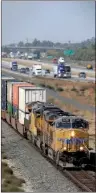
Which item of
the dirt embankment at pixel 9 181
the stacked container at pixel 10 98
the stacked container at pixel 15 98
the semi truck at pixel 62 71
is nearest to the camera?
the dirt embankment at pixel 9 181

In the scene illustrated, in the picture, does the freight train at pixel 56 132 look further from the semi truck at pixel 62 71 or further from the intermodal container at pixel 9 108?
the semi truck at pixel 62 71

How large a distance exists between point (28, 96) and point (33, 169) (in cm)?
1026

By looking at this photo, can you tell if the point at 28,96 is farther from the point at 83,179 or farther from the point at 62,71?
the point at 62,71

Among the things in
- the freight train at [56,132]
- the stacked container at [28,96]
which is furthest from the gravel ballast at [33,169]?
the stacked container at [28,96]

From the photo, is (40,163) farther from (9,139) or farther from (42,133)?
(9,139)

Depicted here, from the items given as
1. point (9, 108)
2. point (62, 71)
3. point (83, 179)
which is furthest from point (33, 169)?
point (62, 71)

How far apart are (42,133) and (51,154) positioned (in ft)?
7.92

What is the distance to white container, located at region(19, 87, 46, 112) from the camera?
30.8 metres

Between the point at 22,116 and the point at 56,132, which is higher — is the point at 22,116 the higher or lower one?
the lower one

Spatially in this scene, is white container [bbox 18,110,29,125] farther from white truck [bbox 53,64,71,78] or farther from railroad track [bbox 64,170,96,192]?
white truck [bbox 53,64,71,78]

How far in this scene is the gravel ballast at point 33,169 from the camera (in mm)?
18250

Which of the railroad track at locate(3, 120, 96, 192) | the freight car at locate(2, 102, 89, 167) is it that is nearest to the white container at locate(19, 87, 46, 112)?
→ the freight car at locate(2, 102, 89, 167)

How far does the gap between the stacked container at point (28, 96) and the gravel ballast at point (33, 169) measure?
2.16 metres

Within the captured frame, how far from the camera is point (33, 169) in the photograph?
21.2 metres
